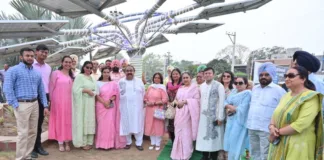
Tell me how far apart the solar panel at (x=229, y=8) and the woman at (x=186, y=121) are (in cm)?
921

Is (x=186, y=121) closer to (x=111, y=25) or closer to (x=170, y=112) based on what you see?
(x=170, y=112)

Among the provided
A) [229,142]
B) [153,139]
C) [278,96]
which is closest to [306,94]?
[278,96]

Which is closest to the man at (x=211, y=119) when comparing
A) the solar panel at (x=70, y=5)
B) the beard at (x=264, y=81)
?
the beard at (x=264, y=81)

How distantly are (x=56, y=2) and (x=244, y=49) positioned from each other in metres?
50.2


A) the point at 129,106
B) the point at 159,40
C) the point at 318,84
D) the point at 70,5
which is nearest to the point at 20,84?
the point at 129,106

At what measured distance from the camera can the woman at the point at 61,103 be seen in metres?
4.21

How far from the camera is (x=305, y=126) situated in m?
2.06

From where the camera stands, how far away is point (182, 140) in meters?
4.10

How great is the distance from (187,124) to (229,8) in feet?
32.6

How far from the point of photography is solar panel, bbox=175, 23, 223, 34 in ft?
51.2

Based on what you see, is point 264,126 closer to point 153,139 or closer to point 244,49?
point 153,139

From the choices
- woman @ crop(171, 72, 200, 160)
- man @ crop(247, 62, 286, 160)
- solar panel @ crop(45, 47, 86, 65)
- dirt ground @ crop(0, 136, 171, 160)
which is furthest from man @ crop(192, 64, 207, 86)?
solar panel @ crop(45, 47, 86, 65)

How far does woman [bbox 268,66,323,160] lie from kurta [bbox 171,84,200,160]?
6.09 feet

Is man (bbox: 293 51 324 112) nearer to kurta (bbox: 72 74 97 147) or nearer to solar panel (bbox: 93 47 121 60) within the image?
kurta (bbox: 72 74 97 147)
